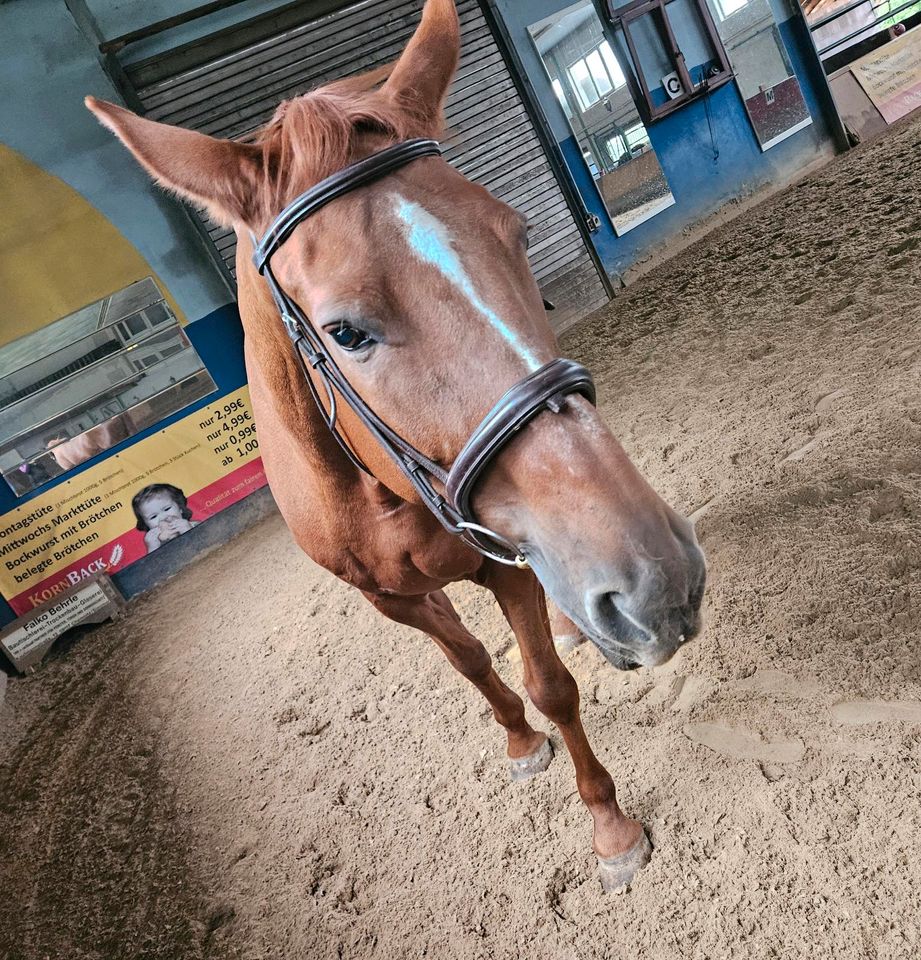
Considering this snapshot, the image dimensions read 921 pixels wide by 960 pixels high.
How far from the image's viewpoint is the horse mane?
1274mm

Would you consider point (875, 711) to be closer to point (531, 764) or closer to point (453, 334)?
point (531, 764)

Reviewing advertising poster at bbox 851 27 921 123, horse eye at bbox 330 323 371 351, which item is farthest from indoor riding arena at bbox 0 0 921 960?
advertising poster at bbox 851 27 921 123

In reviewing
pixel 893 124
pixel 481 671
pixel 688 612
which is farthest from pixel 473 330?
pixel 893 124

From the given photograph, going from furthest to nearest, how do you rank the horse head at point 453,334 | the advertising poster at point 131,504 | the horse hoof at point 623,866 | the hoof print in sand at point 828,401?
the advertising poster at point 131,504 → the hoof print in sand at point 828,401 → the horse hoof at point 623,866 → the horse head at point 453,334

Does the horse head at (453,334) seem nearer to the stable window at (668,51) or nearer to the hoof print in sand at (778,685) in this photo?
the hoof print in sand at (778,685)

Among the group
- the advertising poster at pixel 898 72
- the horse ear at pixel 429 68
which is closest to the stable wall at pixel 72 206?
the horse ear at pixel 429 68

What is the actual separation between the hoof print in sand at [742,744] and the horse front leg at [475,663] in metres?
0.55

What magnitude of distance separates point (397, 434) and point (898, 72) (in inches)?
409

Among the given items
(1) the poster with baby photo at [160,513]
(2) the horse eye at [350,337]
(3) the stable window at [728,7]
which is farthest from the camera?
(3) the stable window at [728,7]

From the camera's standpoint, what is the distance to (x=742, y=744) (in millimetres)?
2127

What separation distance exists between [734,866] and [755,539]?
4.65ft

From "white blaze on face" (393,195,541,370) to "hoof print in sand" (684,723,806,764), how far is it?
1606 millimetres

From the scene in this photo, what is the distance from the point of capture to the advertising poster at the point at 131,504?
525cm

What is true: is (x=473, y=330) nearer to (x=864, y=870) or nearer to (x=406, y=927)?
(x=864, y=870)
